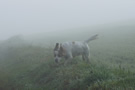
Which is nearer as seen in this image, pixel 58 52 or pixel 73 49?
pixel 58 52

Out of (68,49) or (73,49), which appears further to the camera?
(73,49)

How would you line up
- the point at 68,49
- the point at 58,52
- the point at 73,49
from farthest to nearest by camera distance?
1. the point at 73,49
2. the point at 68,49
3. the point at 58,52

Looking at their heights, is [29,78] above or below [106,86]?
below

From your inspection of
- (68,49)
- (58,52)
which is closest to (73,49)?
(68,49)

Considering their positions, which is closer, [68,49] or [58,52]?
[58,52]

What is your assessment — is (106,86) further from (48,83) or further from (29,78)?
(29,78)

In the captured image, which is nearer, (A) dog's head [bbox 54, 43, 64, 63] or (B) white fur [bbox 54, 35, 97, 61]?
(A) dog's head [bbox 54, 43, 64, 63]

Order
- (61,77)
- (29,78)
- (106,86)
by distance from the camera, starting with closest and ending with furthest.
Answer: (106,86), (61,77), (29,78)

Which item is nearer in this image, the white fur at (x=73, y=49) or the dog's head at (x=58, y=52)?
the dog's head at (x=58, y=52)

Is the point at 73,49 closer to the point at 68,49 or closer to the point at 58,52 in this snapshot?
the point at 68,49

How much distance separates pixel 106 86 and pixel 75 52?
530 centimetres

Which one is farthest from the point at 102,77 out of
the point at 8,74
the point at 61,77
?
the point at 8,74

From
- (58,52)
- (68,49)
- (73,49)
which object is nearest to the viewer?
(58,52)

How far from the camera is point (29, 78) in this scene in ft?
41.6
